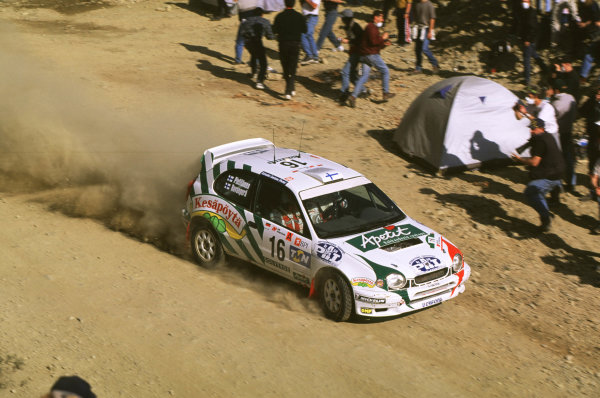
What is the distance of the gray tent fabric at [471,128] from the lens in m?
13.4

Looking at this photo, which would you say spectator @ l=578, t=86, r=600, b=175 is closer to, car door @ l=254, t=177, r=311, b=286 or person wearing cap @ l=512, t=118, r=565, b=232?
person wearing cap @ l=512, t=118, r=565, b=232

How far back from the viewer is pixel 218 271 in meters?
9.69

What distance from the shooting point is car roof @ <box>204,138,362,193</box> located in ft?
29.2

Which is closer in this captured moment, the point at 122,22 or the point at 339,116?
the point at 339,116

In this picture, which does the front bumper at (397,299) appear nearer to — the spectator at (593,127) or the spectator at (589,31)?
the spectator at (593,127)

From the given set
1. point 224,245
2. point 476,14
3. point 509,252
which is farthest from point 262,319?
point 476,14

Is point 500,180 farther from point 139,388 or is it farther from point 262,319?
point 139,388

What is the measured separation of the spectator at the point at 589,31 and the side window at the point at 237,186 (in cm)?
1018

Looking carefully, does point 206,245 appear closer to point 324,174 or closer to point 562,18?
point 324,174

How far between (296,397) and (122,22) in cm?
1889

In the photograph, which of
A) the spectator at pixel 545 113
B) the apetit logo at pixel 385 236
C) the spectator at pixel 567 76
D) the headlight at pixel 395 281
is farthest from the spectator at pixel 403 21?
the headlight at pixel 395 281

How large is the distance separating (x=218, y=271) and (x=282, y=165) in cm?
177

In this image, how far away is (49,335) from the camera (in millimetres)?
7512

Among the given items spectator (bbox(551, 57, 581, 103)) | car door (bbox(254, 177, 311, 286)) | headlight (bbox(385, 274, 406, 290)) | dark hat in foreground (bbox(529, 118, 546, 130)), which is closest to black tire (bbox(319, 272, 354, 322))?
car door (bbox(254, 177, 311, 286))
